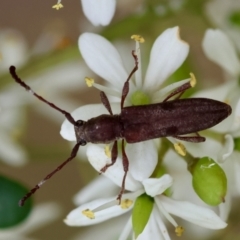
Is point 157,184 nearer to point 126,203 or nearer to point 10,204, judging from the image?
point 126,203

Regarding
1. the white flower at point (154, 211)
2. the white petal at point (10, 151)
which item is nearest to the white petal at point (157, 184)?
the white flower at point (154, 211)

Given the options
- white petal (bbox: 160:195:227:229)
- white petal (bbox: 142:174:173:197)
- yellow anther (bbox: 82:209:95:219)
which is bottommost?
white petal (bbox: 160:195:227:229)

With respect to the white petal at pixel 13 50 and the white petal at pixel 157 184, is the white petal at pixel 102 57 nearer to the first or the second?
the white petal at pixel 157 184

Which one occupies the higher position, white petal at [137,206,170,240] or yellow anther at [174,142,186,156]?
yellow anther at [174,142,186,156]

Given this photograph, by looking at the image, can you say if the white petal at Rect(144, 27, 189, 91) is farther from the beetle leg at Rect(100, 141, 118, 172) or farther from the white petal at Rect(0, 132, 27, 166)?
the white petal at Rect(0, 132, 27, 166)

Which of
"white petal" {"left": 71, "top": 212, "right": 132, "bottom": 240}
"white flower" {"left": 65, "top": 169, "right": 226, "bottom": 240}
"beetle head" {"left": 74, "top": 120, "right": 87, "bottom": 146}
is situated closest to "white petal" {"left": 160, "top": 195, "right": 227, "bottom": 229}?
"white flower" {"left": 65, "top": 169, "right": 226, "bottom": 240}

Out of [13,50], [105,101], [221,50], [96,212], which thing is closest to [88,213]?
[96,212]
